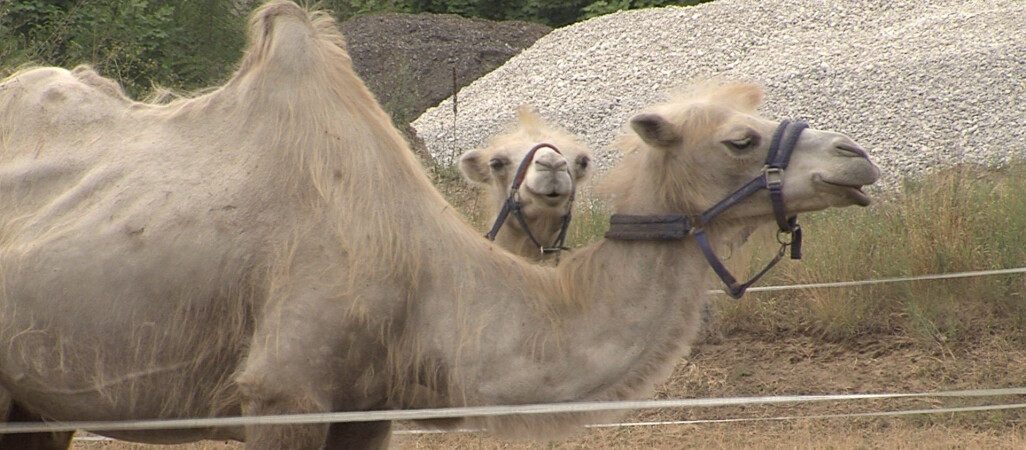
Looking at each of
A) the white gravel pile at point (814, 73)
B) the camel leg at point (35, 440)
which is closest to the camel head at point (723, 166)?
the camel leg at point (35, 440)

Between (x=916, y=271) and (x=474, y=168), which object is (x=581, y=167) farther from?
(x=916, y=271)

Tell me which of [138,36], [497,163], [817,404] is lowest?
[138,36]

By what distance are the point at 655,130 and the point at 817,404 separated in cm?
534

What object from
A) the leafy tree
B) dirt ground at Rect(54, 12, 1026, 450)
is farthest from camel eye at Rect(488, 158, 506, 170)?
the leafy tree

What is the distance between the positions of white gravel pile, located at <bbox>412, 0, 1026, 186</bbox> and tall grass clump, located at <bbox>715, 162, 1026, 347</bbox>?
7.04 feet

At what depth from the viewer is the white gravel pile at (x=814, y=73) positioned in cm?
1420

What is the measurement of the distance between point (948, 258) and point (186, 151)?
663cm

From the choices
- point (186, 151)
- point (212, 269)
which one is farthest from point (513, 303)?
point (186, 151)

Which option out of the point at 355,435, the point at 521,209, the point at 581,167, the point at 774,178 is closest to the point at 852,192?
the point at 774,178

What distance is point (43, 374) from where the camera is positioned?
4820mm

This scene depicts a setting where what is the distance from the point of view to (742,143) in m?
4.58

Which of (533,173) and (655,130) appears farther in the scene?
(533,173)

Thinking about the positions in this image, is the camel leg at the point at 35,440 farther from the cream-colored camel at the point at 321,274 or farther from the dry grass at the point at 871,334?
the dry grass at the point at 871,334

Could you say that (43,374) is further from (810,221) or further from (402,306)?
(810,221)
